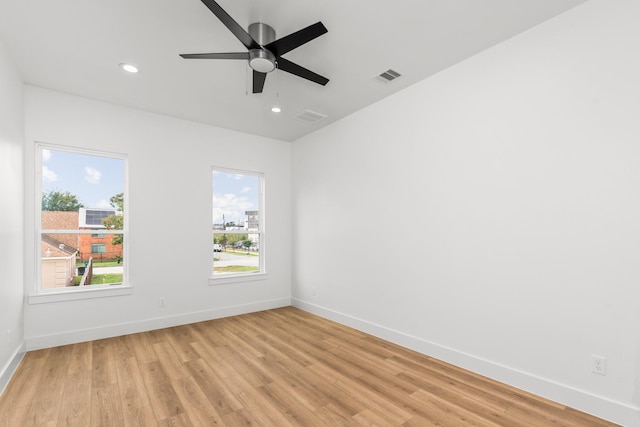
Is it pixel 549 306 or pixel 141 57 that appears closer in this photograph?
pixel 549 306

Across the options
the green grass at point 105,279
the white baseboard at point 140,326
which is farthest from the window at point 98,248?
the white baseboard at point 140,326

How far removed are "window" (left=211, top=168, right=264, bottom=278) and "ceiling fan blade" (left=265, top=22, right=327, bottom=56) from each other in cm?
287

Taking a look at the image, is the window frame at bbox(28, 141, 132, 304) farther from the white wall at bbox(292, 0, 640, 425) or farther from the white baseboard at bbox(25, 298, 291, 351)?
the white wall at bbox(292, 0, 640, 425)

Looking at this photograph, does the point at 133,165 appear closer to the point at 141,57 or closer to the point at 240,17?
the point at 141,57

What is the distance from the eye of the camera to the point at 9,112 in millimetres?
2801

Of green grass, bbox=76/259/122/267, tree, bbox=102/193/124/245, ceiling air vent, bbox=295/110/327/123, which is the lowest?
green grass, bbox=76/259/122/267

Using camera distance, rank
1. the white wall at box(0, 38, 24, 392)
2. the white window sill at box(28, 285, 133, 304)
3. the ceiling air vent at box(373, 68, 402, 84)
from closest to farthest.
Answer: the white wall at box(0, 38, 24, 392), the ceiling air vent at box(373, 68, 402, 84), the white window sill at box(28, 285, 133, 304)

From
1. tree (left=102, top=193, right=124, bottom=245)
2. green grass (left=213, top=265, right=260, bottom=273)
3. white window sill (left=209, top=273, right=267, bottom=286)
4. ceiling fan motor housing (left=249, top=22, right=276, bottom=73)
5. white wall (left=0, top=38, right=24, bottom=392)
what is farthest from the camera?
green grass (left=213, top=265, right=260, bottom=273)

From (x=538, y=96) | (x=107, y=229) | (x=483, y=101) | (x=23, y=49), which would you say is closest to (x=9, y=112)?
(x=23, y=49)

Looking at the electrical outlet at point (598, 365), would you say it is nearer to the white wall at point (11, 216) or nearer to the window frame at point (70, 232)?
the white wall at point (11, 216)

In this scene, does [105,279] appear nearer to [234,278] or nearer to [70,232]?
[70,232]

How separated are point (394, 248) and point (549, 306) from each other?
157 cm

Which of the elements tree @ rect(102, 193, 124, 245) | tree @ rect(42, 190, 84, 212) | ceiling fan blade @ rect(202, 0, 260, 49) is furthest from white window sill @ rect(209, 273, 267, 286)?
ceiling fan blade @ rect(202, 0, 260, 49)

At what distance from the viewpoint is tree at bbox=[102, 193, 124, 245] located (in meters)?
3.93
